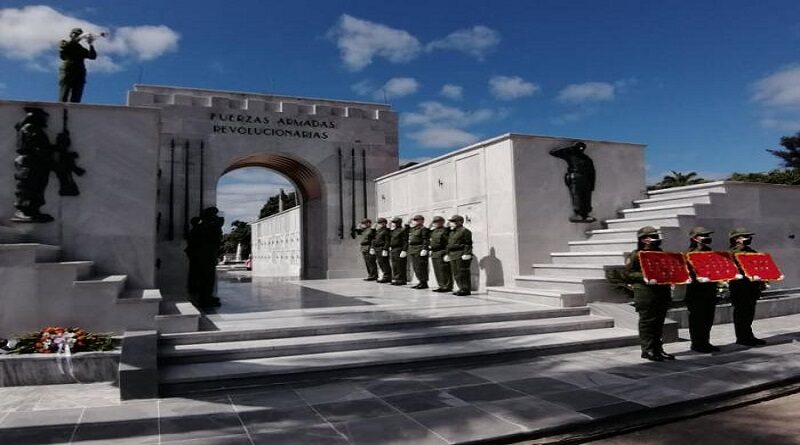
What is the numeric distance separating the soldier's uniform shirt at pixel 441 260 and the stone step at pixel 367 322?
2.95 meters

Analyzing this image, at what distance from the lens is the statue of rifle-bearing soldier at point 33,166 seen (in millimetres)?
7566

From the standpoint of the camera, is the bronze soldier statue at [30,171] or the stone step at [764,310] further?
the stone step at [764,310]

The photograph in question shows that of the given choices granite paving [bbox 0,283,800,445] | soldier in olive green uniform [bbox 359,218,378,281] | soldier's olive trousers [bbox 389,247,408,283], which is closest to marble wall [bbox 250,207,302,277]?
soldier in olive green uniform [bbox 359,218,378,281]

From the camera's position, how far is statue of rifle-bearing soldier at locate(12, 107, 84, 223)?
7566 mm

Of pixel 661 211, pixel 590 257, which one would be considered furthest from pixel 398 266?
pixel 661 211

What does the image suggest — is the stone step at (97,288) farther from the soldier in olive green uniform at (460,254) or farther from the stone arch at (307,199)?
the stone arch at (307,199)

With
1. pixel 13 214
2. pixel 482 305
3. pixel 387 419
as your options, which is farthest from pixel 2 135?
pixel 482 305

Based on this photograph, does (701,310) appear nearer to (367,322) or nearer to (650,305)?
(650,305)

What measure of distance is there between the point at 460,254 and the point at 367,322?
13.4ft

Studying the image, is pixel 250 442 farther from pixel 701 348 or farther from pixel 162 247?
pixel 162 247

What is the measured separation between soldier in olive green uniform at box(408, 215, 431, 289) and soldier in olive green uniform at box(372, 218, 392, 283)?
1463 millimetres

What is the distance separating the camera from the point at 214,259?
9211mm

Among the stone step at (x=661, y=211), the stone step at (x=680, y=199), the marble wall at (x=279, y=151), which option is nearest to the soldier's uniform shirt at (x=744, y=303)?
the stone step at (x=661, y=211)

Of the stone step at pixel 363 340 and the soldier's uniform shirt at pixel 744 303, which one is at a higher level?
the soldier's uniform shirt at pixel 744 303
